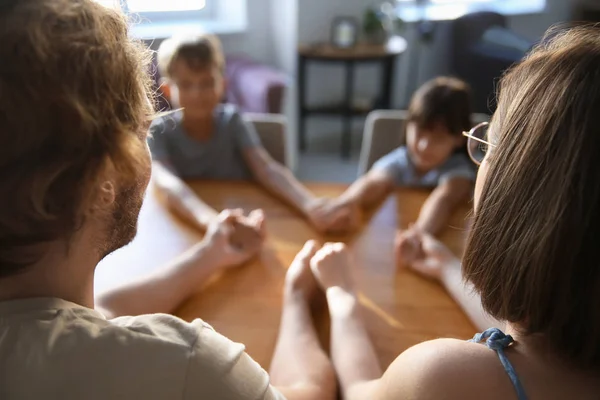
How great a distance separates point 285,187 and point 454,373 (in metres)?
0.87

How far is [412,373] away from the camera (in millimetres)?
654

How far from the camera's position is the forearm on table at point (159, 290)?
999 millimetres

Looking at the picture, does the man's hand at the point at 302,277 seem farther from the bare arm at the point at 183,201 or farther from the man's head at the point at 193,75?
the man's head at the point at 193,75

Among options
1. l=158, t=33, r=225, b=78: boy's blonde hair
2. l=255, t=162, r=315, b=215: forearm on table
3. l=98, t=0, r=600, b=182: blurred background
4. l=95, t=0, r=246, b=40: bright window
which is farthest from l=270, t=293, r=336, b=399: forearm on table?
l=95, t=0, r=246, b=40: bright window

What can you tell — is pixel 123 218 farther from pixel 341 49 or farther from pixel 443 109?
pixel 341 49

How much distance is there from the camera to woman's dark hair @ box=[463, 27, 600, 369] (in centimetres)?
55

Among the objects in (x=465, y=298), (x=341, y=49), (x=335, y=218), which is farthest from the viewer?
(x=341, y=49)

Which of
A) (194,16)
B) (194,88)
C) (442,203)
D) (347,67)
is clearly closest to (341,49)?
(347,67)

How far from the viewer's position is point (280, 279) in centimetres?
110

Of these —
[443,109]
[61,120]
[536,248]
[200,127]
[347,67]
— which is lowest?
[347,67]

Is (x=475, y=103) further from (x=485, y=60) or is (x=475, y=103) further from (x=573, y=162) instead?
(x=573, y=162)

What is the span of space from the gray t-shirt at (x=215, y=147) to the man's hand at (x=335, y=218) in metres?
0.47

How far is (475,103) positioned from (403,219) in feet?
6.97

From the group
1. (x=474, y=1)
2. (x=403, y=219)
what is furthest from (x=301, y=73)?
(x=403, y=219)
